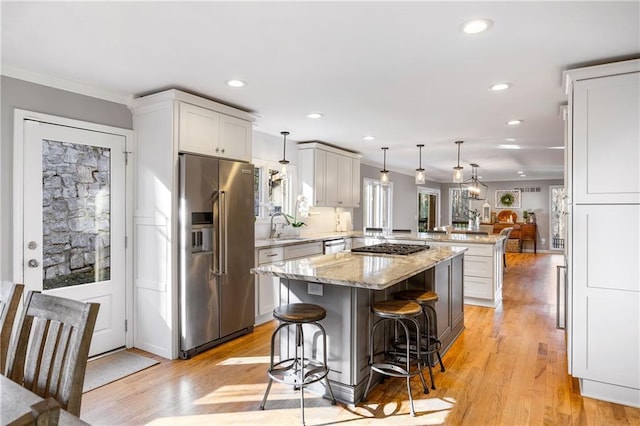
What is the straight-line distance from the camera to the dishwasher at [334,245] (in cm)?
550

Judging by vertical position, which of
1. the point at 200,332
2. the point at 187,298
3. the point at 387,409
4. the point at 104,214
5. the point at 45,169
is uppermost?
the point at 45,169

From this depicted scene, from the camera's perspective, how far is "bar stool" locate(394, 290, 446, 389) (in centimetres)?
294

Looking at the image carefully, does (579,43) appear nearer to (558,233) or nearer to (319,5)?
(319,5)

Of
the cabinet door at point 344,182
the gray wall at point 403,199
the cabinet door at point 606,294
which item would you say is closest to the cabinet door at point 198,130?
the cabinet door at point 344,182

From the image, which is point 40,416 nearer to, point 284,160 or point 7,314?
point 7,314

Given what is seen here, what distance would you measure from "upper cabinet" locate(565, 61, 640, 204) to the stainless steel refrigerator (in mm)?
2840

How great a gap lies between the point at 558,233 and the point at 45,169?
13076 millimetres

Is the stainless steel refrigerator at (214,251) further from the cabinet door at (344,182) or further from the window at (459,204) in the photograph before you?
the window at (459,204)

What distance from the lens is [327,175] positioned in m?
5.98

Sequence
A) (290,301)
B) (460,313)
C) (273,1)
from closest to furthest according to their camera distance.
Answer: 1. (273,1)
2. (290,301)
3. (460,313)

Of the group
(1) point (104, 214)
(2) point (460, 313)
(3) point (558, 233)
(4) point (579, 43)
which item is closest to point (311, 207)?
(2) point (460, 313)

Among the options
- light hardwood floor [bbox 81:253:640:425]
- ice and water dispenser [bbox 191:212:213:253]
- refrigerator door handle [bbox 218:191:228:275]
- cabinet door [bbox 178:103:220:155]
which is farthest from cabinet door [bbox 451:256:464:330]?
cabinet door [bbox 178:103:220:155]

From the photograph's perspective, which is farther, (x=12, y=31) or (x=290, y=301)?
(x=290, y=301)

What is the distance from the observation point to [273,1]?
1876mm
